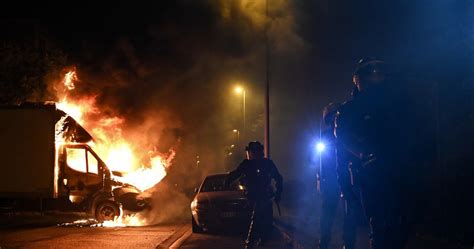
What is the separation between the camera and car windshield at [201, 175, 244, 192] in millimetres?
14578

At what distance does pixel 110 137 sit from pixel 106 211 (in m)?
6.46

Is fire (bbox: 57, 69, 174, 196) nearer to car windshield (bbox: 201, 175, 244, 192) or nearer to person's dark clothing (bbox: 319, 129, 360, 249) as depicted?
car windshield (bbox: 201, 175, 244, 192)

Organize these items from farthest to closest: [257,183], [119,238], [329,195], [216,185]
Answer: [216,185] < [119,238] < [257,183] < [329,195]

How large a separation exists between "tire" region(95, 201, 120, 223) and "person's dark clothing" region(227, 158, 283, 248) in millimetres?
8836

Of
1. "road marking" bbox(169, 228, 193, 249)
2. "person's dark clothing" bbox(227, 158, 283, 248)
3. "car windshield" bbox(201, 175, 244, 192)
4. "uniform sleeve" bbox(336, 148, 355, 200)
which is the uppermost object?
"uniform sleeve" bbox(336, 148, 355, 200)

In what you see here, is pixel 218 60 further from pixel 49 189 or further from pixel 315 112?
pixel 49 189

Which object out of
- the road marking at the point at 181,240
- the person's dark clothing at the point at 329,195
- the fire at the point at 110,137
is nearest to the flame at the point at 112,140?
the fire at the point at 110,137

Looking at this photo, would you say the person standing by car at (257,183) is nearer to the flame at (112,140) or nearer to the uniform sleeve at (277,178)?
the uniform sleeve at (277,178)

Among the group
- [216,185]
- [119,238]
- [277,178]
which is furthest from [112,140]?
[277,178]

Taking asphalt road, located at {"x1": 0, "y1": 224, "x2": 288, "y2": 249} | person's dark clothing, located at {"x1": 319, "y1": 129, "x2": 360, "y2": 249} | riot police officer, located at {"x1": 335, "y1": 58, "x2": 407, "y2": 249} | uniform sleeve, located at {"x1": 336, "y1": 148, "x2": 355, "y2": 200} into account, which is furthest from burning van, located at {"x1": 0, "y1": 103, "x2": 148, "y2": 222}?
riot police officer, located at {"x1": 335, "y1": 58, "x2": 407, "y2": 249}

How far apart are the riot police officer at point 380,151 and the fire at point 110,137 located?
58.0 feet

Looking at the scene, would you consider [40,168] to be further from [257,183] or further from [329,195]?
[329,195]

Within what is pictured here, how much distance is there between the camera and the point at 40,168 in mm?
15578

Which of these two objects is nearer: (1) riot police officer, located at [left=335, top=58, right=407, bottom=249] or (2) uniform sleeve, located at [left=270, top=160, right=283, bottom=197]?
(1) riot police officer, located at [left=335, top=58, right=407, bottom=249]
